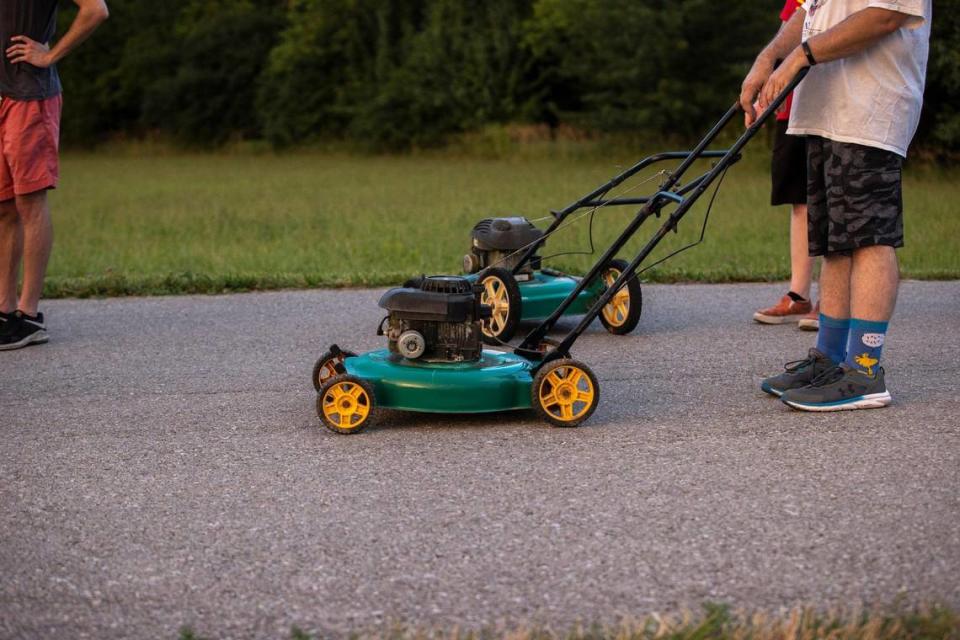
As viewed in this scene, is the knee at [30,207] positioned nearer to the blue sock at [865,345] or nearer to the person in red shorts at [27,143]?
the person in red shorts at [27,143]

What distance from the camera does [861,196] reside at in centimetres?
483

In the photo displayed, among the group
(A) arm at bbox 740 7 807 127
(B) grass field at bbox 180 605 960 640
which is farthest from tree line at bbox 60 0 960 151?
(B) grass field at bbox 180 605 960 640

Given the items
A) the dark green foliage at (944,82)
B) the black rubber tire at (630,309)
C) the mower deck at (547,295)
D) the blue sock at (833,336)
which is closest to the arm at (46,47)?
the mower deck at (547,295)

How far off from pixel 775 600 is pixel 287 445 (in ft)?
6.73

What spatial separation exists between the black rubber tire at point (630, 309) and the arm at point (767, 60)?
5.00 ft

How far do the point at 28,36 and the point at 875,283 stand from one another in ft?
14.3

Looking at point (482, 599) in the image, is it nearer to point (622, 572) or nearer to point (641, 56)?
point (622, 572)

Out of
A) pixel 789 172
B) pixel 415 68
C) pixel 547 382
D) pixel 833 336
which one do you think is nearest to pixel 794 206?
pixel 789 172

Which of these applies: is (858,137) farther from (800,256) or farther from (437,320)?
(800,256)

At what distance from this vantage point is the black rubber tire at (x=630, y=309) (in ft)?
21.8

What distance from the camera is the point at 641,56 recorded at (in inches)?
1214

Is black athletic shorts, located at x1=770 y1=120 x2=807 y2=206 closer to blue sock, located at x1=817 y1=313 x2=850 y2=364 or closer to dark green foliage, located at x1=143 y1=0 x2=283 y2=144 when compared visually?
blue sock, located at x1=817 y1=313 x2=850 y2=364

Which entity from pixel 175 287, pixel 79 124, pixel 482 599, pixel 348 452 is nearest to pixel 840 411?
pixel 348 452

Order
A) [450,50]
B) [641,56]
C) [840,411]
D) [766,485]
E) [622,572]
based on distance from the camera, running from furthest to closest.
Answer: [450,50]
[641,56]
[840,411]
[766,485]
[622,572]
